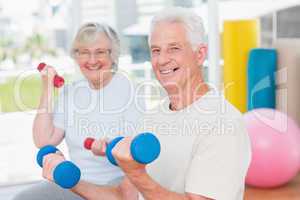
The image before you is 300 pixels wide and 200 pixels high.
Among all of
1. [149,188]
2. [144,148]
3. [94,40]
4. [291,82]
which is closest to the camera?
[144,148]

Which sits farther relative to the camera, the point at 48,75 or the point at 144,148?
the point at 48,75

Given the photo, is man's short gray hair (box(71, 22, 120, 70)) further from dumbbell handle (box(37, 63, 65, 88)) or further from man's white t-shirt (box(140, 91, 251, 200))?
man's white t-shirt (box(140, 91, 251, 200))

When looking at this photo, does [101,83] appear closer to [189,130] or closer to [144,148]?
[189,130]

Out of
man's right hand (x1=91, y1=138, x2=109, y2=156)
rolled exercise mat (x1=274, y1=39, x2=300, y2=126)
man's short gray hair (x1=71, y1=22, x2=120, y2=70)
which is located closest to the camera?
man's right hand (x1=91, y1=138, x2=109, y2=156)

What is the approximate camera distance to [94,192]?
1.32 metres

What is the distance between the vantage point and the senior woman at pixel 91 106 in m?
1.69

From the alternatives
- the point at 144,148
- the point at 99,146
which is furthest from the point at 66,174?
the point at 144,148

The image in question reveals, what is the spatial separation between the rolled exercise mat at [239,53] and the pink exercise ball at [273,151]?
1.57ft

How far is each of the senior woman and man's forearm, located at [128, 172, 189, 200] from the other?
0.64m

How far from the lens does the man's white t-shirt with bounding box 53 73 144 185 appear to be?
1691mm

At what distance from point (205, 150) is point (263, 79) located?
1.09 metres

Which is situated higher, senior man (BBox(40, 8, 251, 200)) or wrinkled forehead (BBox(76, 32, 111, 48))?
wrinkled forehead (BBox(76, 32, 111, 48))

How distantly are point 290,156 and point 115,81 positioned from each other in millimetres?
685

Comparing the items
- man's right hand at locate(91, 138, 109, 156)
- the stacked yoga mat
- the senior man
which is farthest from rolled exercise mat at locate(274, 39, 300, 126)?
man's right hand at locate(91, 138, 109, 156)
